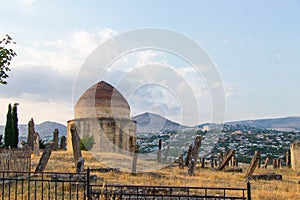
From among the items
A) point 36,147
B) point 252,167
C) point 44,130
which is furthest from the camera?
point 44,130

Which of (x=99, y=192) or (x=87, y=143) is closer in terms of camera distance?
(x=99, y=192)

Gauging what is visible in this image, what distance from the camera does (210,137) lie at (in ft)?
89.1

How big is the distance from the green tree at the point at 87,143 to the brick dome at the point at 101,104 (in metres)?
2.08

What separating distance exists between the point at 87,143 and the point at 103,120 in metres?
2.59

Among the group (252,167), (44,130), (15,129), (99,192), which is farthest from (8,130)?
(44,130)

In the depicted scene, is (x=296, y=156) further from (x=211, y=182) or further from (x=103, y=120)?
(x=103, y=120)

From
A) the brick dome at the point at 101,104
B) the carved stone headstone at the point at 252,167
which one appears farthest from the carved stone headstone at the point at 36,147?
the carved stone headstone at the point at 252,167

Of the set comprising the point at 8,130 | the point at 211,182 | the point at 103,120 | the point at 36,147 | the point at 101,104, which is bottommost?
the point at 211,182

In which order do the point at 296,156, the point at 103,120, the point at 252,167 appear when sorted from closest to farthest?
the point at 252,167, the point at 296,156, the point at 103,120

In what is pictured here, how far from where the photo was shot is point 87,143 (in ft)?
111

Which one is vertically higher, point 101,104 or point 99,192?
point 101,104

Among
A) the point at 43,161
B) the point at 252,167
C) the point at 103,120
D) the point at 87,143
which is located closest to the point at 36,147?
the point at 87,143

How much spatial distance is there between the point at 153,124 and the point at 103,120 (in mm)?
5194

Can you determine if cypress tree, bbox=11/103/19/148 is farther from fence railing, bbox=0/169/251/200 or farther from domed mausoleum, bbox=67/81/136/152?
fence railing, bbox=0/169/251/200
